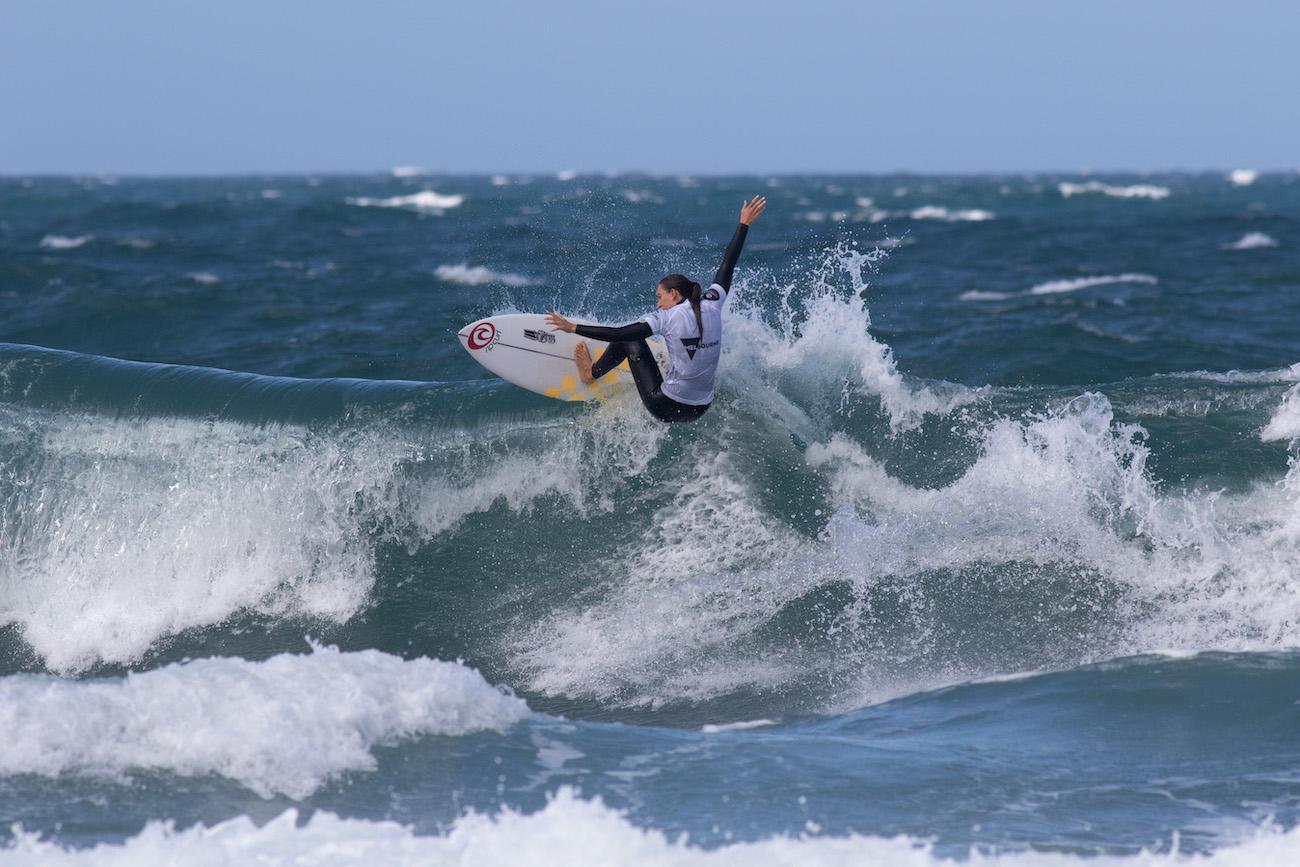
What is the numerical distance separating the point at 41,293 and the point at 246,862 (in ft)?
65.1

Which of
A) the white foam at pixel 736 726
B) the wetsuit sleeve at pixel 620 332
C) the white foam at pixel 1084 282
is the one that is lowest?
the white foam at pixel 736 726

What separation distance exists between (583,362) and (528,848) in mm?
5043

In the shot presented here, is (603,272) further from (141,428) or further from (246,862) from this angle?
(246,862)

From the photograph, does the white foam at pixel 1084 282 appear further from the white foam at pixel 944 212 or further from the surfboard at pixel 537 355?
the white foam at pixel 944 212

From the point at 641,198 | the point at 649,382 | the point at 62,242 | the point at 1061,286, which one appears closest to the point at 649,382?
the point at 649,382

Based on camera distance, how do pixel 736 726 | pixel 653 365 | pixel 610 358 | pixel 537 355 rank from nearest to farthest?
pixel 736 726, pixel 653 365, pixel 610 358, pixel 537 355

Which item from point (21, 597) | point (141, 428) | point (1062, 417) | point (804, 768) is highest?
point (1062, 417)

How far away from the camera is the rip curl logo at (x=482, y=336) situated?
30.5 ft

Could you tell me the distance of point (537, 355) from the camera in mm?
9234

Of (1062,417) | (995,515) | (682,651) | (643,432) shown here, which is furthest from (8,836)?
(1062,417)

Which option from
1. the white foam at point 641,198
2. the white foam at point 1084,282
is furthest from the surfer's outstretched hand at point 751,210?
the white foam at point 641,198

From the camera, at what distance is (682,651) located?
25.3 feet

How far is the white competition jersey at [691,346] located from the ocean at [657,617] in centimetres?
71

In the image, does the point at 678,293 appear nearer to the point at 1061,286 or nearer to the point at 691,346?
the point at 691,346
